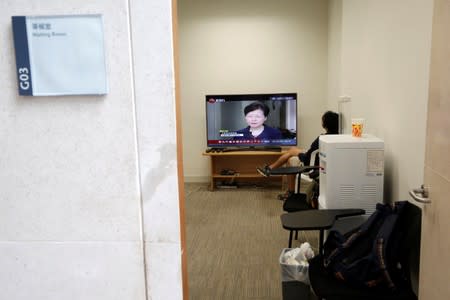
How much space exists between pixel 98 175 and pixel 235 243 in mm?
2574

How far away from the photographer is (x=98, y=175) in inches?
37.1

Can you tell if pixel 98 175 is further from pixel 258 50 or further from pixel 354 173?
pixel 258 50

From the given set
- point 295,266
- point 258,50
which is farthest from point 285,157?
point 295,266

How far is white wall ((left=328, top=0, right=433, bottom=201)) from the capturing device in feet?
6.56

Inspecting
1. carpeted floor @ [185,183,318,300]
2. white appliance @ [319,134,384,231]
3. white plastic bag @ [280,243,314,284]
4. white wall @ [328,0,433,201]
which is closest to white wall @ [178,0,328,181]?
carpeted floor @ [185,183,318,300]

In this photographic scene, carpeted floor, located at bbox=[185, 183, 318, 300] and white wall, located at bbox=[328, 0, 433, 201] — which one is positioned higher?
white wall, located at bbox=[328, 0, 433, 201]

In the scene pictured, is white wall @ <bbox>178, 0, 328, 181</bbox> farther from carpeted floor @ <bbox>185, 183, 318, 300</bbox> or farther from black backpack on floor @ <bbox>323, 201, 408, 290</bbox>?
black backpack on floor @ <bbox>323, 201, 408, 290</bbox>

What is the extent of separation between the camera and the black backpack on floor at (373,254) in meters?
1.72

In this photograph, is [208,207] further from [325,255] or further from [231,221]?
[325,255]

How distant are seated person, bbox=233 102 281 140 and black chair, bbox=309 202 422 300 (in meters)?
3.32

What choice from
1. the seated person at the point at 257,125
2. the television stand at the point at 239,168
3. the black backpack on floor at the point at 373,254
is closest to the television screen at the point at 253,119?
the seated person at the point at 257,125

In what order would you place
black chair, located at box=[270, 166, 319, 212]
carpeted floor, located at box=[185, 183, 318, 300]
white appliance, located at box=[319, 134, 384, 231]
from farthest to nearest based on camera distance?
1. black chair, located at box=[270, 166, 319, 212]
2. carpeted floor, located at box=[185, 183, 318, 300]
3. white appliance, located at box=[319, 134, 384, 231]

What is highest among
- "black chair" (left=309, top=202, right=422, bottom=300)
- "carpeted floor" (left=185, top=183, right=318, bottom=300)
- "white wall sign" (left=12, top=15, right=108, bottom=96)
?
"white wall sign" (left=12, top=15, right=108, bottom=96)

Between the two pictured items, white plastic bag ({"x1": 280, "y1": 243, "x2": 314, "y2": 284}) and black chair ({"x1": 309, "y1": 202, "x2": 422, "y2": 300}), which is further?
white plastic bag ({"x1": 280, "y1": 243, "x2": 314, "y2": 284})
